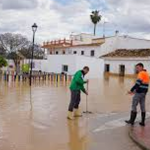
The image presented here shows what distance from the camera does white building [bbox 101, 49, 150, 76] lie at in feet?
146

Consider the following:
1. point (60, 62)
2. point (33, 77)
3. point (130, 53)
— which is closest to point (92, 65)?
point (60, 62)

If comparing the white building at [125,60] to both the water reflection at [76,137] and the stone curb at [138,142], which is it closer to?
the water reflection at [76,137]

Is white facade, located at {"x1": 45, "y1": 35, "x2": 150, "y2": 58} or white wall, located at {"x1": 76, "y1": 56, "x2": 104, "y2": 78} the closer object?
white wall, located at {"x1": 76, "y1": 56, "x2": 104, "y2": 78}

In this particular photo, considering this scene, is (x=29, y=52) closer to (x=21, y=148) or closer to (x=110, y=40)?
(x=110, y=40)

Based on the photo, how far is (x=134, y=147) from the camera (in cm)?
719

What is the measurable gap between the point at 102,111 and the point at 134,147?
17.6 feet

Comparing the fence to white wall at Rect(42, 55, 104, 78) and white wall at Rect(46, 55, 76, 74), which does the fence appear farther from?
white wall at Rect(46, 55, 76, 74)

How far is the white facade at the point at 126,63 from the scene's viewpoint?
44.1 metres

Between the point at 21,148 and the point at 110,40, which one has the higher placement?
the point at 110,40

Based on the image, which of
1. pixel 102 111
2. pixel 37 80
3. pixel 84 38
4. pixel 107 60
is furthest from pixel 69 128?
pixel 84 38

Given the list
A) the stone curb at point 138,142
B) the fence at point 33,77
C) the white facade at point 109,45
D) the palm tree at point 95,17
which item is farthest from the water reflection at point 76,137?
the palm tree at point 95,17

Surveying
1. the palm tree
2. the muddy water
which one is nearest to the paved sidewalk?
the muddy water

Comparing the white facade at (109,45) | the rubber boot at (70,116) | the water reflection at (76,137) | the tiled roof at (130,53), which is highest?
the white facade at (109,45)

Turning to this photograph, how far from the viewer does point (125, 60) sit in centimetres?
4681
